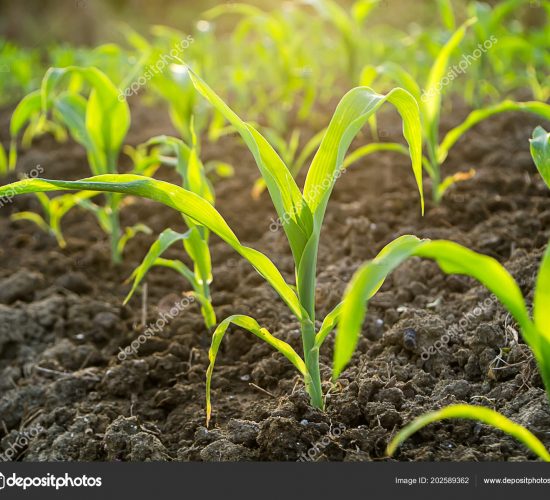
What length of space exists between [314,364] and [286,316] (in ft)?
1.94

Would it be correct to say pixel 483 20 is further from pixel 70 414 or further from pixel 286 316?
pixel 70 414

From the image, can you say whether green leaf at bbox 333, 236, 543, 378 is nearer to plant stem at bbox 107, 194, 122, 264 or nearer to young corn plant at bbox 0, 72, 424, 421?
young corn plant at bbox 0, 72, 424, 421

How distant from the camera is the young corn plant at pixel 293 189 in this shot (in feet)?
4.50

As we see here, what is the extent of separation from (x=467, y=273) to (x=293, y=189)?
1.51ft

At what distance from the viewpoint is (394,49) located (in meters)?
5.16

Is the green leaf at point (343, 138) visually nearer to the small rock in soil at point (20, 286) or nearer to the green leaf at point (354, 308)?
the green leaf at point (354, 308)

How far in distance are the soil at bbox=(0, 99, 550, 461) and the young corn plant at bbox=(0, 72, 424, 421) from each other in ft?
0.68

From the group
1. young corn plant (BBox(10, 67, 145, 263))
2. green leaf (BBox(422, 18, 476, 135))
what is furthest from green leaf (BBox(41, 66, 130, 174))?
green leaf (BBox(422, 18, 476, 135))

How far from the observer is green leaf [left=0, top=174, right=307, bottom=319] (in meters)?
1.35

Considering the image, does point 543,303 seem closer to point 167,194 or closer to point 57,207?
point 167,194

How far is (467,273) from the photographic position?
3.66 feet

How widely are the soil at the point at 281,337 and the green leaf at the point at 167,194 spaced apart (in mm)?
320

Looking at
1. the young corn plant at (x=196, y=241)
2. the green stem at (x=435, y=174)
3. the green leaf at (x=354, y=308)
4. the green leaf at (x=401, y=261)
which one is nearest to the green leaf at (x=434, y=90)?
the green stem at (x=435, y=174)

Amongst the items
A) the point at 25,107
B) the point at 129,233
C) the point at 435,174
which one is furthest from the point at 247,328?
the point at 25,107
